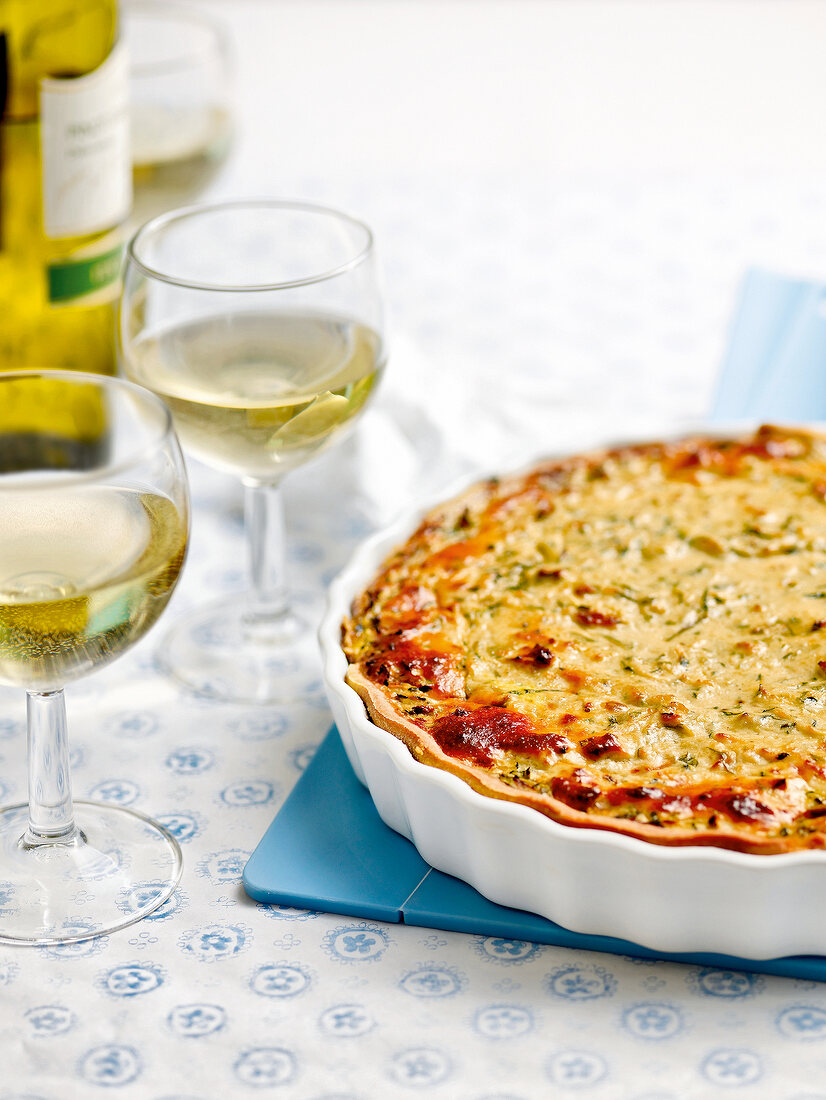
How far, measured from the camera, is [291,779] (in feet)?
6.24

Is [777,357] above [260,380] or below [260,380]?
below

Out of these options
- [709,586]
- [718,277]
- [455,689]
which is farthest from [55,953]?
[718,277]

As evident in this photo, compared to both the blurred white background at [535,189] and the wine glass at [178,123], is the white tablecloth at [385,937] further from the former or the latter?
the wine glass at [178,123]

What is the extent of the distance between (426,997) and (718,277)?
246 centimetres

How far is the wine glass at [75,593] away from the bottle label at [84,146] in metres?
0.66

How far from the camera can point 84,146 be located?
7.39 ft

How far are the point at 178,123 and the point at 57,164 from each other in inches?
29.2

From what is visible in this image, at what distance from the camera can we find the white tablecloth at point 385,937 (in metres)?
1.41

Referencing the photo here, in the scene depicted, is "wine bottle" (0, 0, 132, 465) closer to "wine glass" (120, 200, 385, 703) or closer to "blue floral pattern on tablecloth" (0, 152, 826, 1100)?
"wine glass" (120, 200, 385, 703)

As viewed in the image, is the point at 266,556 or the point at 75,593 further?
the point at 266,556

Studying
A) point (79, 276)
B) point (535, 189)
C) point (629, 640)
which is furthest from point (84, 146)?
point (535, 189)

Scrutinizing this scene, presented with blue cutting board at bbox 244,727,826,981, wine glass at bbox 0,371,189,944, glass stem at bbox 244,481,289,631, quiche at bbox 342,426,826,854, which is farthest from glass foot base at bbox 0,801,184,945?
glass stem at bbox 244,481,289,631

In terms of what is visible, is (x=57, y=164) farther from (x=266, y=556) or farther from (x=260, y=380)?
(x=266, y=556)

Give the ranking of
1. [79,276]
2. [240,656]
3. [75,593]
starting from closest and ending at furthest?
[75,593], [240,656], [79,276]
